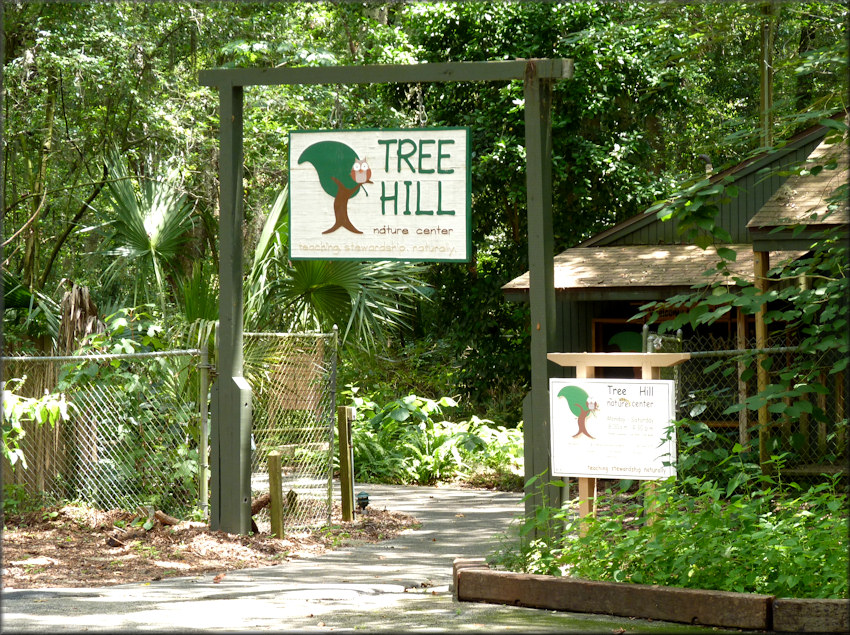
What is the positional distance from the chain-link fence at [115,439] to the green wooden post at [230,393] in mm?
1047

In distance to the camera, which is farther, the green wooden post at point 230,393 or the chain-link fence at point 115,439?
the chain-link fence at point 115,439

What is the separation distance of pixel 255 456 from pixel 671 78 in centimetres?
1037

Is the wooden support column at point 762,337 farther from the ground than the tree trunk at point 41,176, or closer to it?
closer to it

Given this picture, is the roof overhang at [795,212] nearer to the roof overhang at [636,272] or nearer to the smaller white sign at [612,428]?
the roof overhang at [636,272]

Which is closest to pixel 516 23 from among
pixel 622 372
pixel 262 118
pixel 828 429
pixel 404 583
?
pixel 262 118

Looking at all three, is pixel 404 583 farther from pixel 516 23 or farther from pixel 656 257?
pixel 516 23

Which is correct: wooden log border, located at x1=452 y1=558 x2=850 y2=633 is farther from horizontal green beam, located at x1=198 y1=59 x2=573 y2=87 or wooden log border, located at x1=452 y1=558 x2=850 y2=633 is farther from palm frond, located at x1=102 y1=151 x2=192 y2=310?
palm frond, located at x1=102 y1=151 x2=192 y2=310

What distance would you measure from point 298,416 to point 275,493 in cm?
123

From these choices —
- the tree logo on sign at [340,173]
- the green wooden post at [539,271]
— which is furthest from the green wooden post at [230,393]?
the green wooden post at [539,271]

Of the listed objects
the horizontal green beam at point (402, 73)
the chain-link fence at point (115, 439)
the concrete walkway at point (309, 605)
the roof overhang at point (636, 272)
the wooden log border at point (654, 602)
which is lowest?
the concrete walkway at point (309, 605)

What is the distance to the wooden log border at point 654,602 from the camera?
523cm

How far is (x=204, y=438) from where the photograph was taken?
8625mm

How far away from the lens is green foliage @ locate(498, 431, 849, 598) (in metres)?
5.51

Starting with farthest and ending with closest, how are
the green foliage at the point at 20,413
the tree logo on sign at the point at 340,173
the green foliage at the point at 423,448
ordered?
1. the green foliage at the point at 423,448
2. the green foliage at the point at 20,413
3. the tree logo on sign at the point at 340,173
